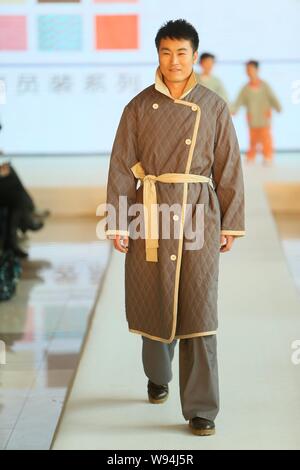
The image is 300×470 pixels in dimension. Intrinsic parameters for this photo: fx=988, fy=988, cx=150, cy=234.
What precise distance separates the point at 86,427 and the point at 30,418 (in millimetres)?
421

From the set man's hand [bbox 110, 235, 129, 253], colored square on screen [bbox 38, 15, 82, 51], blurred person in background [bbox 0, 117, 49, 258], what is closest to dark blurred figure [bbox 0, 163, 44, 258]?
blurred person in background [bbox 0, 117, 49, 258]

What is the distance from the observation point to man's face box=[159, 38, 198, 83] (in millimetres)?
2713

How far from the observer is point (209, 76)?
7.49m

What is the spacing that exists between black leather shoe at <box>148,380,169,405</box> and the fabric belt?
0.45m

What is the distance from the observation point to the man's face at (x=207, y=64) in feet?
23.5

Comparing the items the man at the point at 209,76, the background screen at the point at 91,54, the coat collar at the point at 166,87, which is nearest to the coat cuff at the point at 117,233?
the coat collar at the point at 166,87

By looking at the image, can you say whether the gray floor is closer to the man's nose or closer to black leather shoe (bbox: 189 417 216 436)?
black leather shoe (bbox: 189 417 216 436)

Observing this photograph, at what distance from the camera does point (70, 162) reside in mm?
8102

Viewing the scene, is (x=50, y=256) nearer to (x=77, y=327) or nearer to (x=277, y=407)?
(x=77, y=327)

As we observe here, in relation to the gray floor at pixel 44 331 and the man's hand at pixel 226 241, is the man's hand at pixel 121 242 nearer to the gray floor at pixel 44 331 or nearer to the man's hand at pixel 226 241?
the man's hand at pixel 226 241

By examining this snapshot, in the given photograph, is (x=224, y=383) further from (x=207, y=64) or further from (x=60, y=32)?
(x=60, y=32)

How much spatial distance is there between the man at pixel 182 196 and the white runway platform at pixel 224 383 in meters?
0.13

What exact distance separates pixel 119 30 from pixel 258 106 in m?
1.31

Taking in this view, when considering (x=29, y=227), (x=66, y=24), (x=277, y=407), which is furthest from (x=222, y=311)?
(x=66, y=24)
